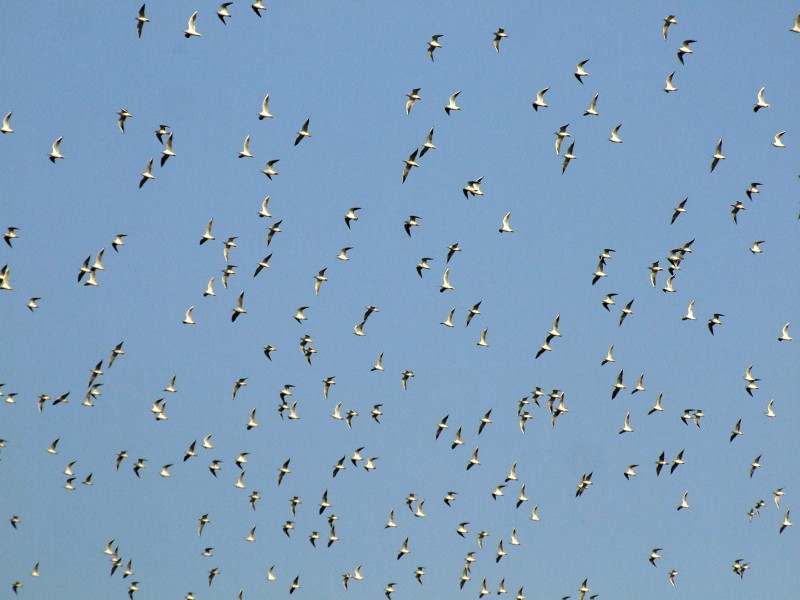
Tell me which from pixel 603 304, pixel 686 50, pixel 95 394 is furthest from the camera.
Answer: pixel 95 394

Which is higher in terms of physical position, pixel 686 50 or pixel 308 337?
pixel 686 50

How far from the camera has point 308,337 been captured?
119m

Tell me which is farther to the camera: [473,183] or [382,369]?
[382,369]

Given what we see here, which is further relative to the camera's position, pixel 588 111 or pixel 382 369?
pixel 382 369

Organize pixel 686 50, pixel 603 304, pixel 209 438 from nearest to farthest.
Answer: pixel 686 50 < pixel 603 304 < pixel 209 438

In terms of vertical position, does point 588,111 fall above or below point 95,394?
above

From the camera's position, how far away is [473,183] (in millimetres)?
114125

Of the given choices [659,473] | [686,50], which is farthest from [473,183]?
→ [659,473]

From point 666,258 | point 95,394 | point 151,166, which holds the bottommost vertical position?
point 95,394

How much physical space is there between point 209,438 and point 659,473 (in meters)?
33.8

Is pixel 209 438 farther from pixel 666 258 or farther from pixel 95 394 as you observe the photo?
pixel 666 258

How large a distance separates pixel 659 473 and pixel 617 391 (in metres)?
6.59

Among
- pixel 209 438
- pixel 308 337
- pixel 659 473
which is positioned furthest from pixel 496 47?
pixel 209 438

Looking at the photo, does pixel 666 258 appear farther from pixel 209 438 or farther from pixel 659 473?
pixel 209 438
